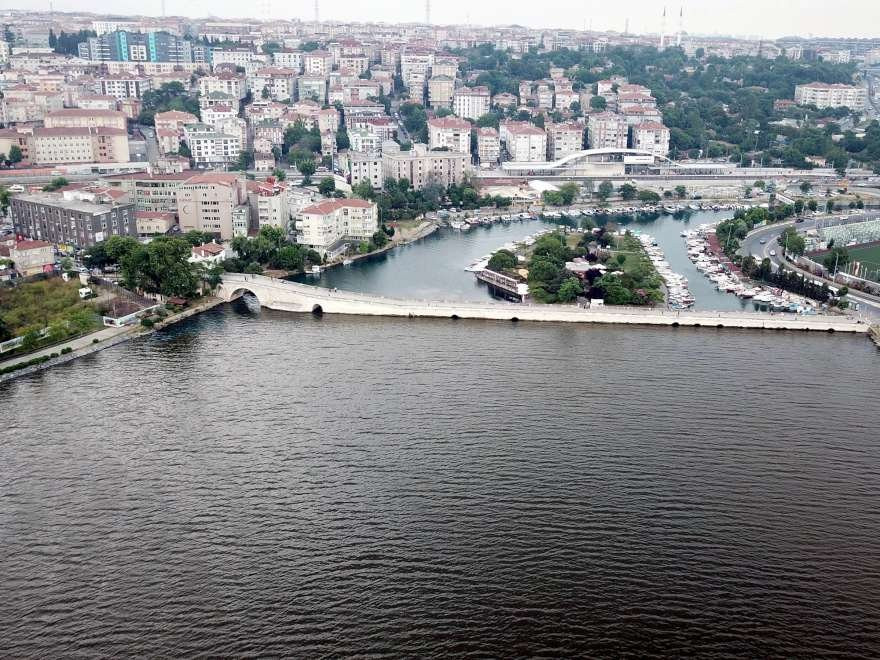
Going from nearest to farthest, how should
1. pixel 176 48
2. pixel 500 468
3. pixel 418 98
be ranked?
pixel 500 468
pixel 418 98
pixel 176 48

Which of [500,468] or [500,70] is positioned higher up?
[500,70]

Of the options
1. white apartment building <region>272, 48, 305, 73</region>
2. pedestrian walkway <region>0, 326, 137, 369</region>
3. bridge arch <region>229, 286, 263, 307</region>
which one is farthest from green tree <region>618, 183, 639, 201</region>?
white apartment building <region>272, 48, 305, 73</region>

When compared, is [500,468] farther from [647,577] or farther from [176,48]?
[176,48]

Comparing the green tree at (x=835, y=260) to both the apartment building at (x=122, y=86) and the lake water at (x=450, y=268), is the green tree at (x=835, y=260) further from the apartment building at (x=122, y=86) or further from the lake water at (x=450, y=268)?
the apartment building at (x=122, y=86)

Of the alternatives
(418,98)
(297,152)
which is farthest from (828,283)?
(418,98)

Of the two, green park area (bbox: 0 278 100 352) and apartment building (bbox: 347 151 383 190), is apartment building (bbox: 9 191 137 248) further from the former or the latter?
apartment building (bbox: 347 151 383 190)

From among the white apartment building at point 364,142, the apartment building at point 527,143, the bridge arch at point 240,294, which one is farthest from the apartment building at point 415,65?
the bridge arch at point 240,294

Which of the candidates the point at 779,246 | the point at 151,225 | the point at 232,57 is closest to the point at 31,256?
the point at 151,225

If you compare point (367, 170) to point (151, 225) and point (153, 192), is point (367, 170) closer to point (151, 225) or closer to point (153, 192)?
point (153, 192)
